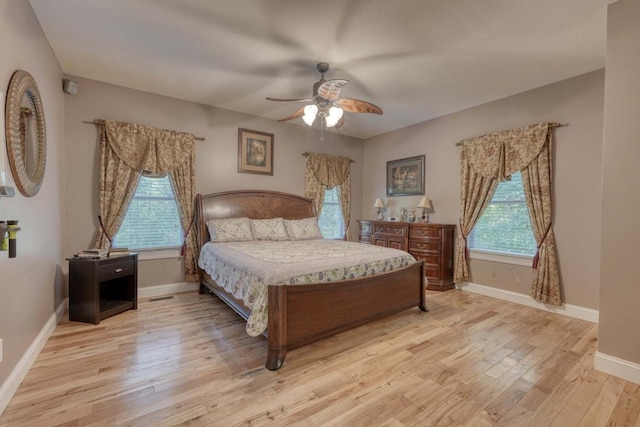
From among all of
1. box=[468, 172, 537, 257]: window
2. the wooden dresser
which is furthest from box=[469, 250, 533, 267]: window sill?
the wooden dresser

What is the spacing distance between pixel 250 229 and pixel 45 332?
2262mm

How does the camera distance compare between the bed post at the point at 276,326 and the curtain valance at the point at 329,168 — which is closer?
the bed post at the point at 276,326

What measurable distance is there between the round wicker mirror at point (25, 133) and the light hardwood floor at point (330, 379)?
1.42 metres

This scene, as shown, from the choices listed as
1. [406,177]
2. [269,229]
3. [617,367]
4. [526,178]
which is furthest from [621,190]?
[269,229]

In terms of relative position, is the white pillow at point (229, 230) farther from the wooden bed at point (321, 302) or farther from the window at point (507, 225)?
the window at point (507, 225)

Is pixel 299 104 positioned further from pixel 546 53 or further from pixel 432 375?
pixel 432 375

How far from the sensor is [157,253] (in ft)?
12.4

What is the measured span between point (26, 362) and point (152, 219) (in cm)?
208

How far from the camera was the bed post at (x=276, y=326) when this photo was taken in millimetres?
2080

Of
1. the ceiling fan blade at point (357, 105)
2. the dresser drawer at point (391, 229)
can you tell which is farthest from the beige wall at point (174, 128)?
the ceiling fan blade at point (357, 105)

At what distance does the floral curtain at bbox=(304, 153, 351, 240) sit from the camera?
5109 mm

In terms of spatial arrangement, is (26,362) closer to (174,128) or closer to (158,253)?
(158,253)

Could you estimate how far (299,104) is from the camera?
4.11m

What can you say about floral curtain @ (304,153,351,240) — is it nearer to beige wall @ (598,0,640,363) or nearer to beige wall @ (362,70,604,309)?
beige wall @ (362,70,604,309)
